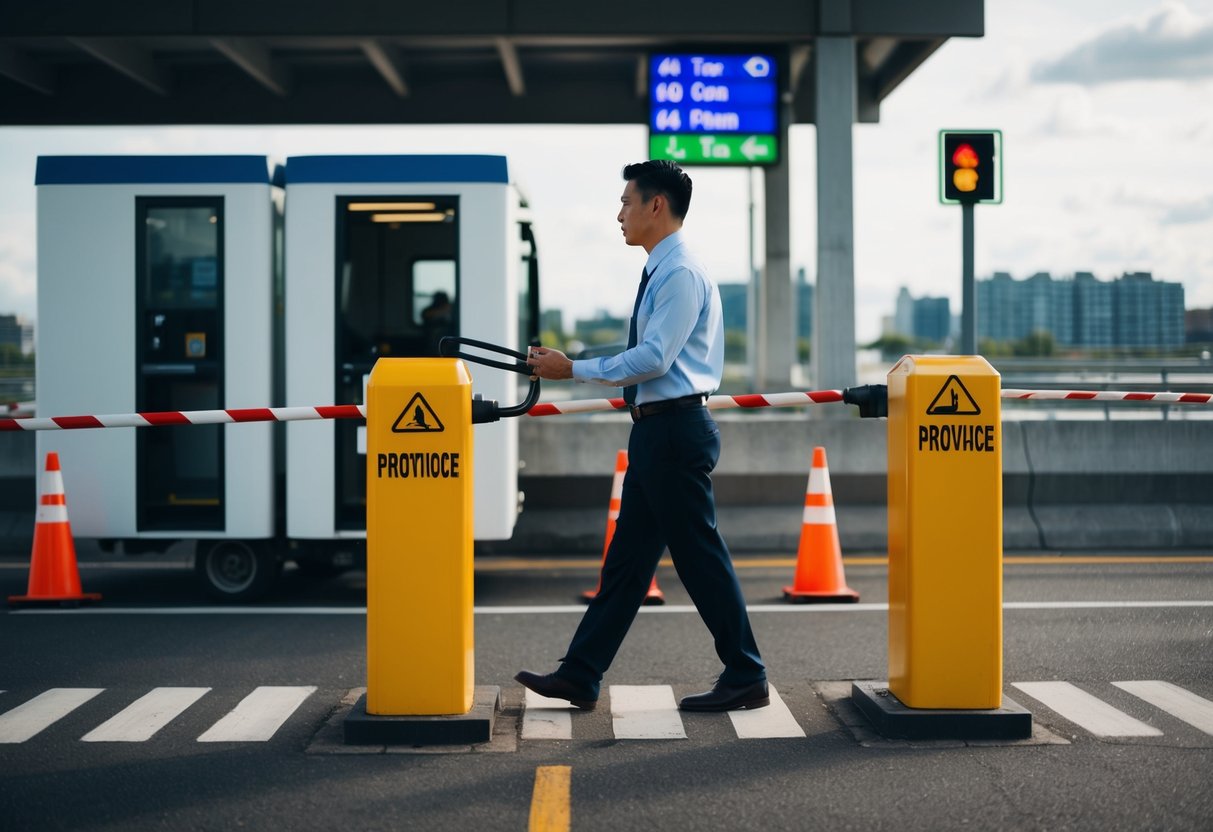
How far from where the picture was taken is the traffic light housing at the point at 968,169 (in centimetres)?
911

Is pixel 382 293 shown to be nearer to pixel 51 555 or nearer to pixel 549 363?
pixel 51 555

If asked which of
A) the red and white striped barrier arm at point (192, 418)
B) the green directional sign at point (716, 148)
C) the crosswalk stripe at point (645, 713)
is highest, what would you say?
the green directional sign at point (716, 148)

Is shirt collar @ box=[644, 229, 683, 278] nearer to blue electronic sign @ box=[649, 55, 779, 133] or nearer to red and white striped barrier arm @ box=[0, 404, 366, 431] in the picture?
red and white striped barrier arm @ box=[0, 404, 366, 431]

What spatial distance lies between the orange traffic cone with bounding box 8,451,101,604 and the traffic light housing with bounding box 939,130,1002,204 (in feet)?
19.3

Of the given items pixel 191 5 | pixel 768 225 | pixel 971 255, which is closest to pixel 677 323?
pixel 971 255

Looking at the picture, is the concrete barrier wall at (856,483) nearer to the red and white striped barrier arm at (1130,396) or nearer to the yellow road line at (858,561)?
the yellow road line at (858,561)

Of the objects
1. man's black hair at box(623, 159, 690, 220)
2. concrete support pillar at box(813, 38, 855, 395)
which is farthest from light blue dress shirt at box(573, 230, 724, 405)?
concrete support pillar at box(813, 38, 855, 395)

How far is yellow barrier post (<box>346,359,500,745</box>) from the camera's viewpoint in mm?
4930

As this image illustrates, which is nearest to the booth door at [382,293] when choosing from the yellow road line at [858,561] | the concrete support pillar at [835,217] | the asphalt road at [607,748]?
the asphalt road at [607,748]

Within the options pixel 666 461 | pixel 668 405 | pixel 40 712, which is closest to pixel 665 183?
pixel 668 405

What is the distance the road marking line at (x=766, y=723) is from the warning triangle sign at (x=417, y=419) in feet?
5.28

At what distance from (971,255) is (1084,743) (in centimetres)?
459

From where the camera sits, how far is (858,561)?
10.3 metres

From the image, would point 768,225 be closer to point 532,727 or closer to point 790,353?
point 790,353
